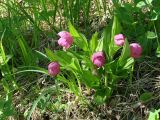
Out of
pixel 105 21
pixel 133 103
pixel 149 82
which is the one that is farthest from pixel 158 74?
pixel 105 21

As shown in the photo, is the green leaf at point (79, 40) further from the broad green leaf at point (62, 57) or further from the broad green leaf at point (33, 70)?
the broad green leaf at point (33, 70)

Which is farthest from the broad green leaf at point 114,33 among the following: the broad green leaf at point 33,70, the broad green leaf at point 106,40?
the broad green leaf at point 33,70

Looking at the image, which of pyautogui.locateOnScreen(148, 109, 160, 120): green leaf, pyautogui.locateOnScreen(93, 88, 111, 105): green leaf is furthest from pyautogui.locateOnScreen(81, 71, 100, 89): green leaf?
pyautogui.locateOnScreen(148, 109, 160, 120): green leaf

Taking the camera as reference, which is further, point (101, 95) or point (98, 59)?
point (101, 95)

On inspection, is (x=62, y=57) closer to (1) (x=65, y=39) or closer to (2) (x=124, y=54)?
(1) (x=65, y=39)

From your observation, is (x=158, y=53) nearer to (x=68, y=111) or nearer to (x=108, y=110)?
(x=108, y=110)

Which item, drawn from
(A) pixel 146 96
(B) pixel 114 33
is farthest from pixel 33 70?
(A) pixel 146 96

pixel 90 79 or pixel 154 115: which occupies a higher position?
pixel 90 79

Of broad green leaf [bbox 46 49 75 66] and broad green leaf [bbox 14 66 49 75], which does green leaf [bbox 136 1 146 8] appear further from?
broad green leaf [bbox 14 66 49 75]
